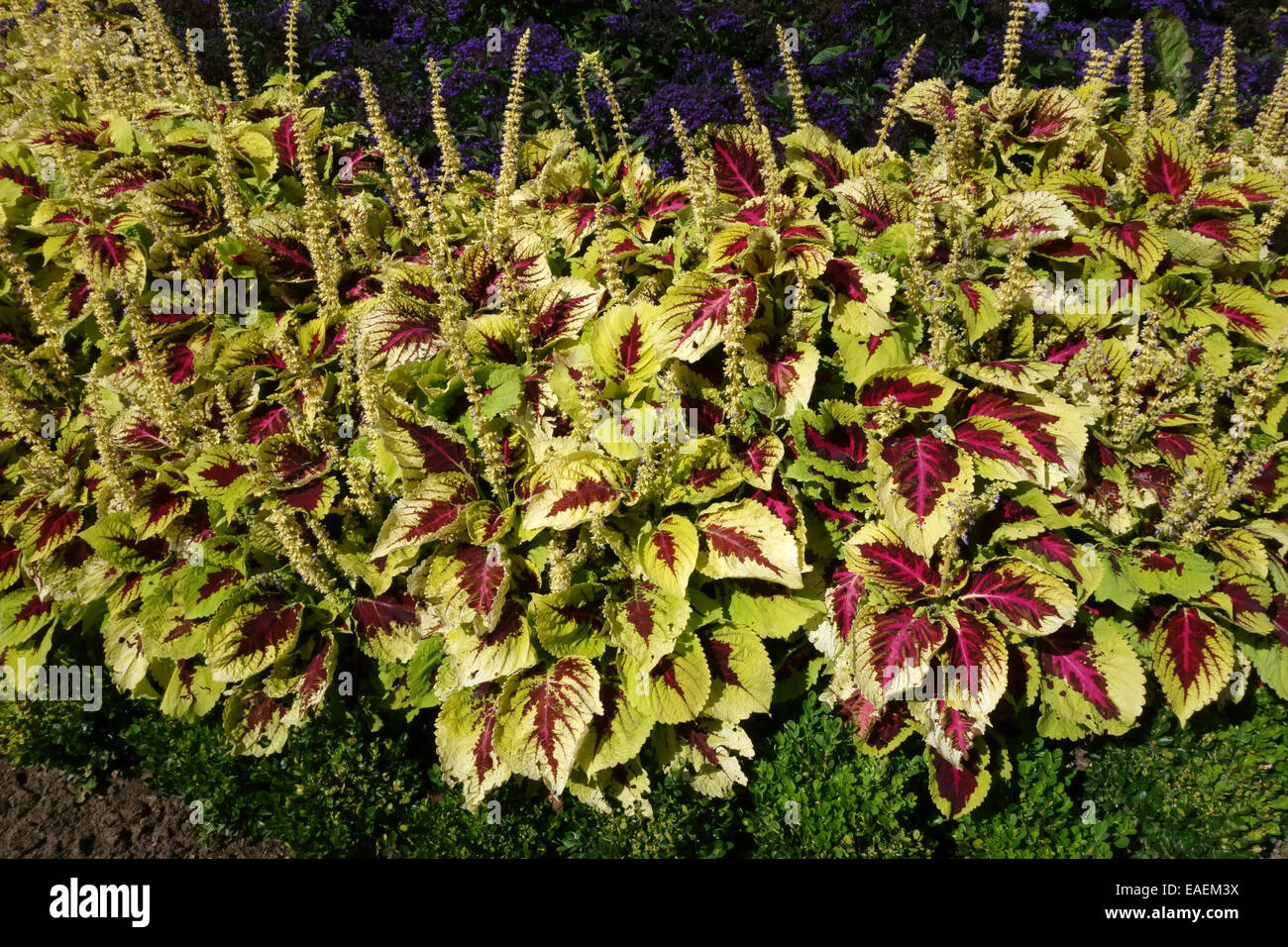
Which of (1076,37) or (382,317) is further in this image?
(1076,37)

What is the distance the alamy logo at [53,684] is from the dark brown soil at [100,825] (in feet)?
1.25

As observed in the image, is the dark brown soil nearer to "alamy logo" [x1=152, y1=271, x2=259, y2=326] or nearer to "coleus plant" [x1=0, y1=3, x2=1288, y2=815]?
"coleus plant" [x1=0, y1=3, x2=1288, y2=815]

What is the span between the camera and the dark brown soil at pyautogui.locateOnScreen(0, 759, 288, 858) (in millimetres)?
3262

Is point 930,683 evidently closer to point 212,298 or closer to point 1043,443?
point 1043,443

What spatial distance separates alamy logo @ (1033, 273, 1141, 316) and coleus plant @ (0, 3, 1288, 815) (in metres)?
0.03

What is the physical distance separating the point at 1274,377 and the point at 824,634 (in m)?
1.59

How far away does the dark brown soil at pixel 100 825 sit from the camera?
10.7 ft

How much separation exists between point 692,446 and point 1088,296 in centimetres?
136

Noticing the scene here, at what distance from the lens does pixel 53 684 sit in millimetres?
3414

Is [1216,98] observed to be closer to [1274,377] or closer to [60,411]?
[1274,377]

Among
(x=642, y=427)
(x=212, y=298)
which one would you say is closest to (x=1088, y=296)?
(x=642, y=427)

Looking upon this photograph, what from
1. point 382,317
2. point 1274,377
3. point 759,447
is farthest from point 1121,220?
point 382,317

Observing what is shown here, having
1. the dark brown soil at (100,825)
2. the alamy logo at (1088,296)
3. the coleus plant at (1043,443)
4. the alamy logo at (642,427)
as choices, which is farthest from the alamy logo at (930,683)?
the dark brown soil at (100,825)

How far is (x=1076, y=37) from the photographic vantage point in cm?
544
